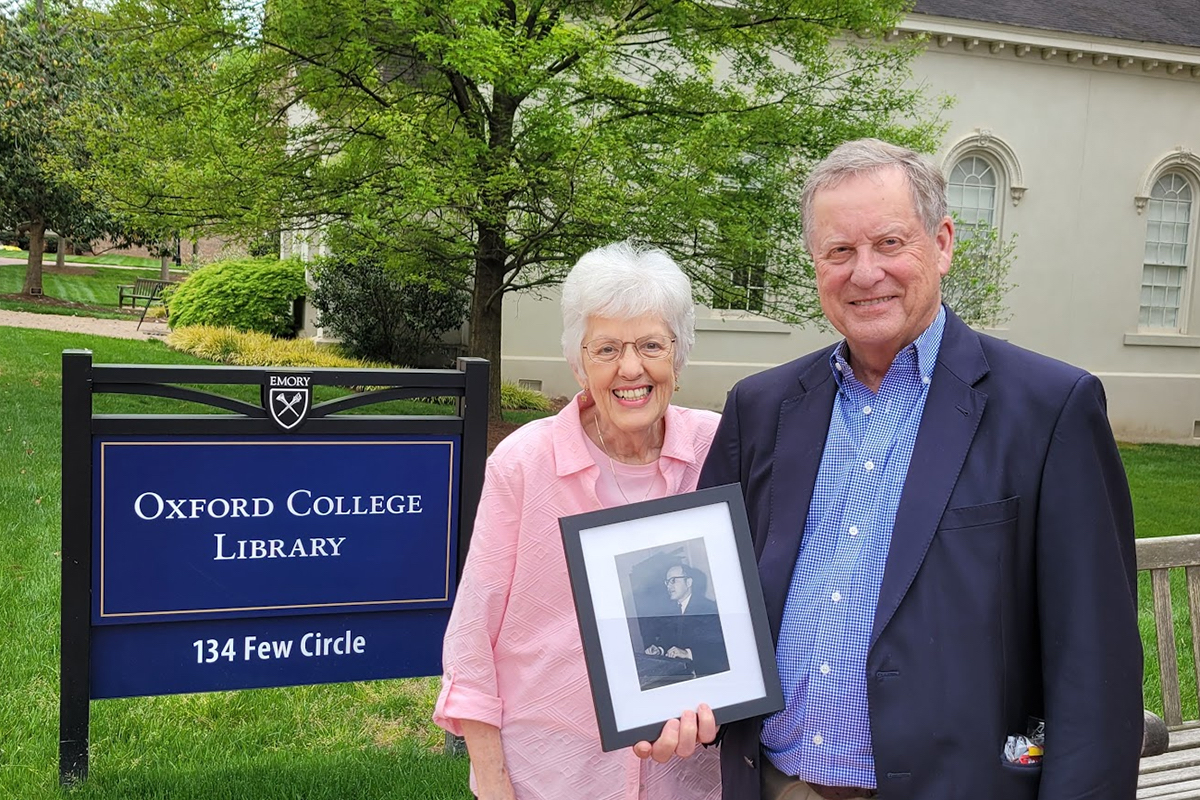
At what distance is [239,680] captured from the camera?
3963 millimetres

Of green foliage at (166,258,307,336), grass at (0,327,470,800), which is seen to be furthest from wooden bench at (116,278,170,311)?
grass at (0,327,470,800)

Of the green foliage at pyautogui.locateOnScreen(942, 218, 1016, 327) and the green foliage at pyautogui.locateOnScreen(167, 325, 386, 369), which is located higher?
the green foliage at pyautogui.locateOnScreen(942, 218, 1016, 327)

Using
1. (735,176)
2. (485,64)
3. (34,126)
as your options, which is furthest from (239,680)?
(34,126)

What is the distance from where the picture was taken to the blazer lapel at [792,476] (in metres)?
2.19

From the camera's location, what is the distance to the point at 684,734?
215cm

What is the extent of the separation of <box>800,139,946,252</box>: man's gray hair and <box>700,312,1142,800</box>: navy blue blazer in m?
0.36

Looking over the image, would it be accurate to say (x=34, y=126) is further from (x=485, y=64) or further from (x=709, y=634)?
(x=709, y=634)

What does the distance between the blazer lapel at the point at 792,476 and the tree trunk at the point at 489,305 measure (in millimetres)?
10636

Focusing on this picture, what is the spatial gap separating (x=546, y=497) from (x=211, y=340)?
16898mm

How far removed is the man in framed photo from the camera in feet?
7.12

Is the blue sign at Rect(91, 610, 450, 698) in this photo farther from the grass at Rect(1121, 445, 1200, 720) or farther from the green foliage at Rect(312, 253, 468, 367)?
the green foliage at Rect(312, 253, 468, 367)

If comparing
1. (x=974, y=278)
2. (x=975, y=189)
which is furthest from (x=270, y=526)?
(x=975, y=189)

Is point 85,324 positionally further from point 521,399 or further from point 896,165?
point 896,165

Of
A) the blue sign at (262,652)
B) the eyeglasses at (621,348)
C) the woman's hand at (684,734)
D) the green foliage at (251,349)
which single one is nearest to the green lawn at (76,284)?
the green foliage at (251,349)
